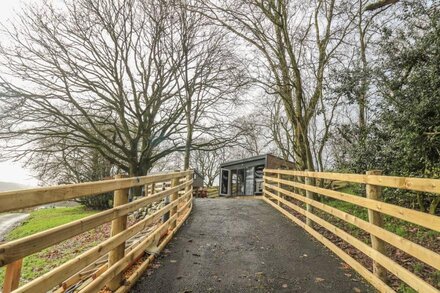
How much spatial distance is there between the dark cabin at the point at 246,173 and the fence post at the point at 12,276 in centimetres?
2036

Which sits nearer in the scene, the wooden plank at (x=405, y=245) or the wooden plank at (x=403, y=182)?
the wooden plank at (x=405, y=245)

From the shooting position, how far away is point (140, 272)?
4.05 metres

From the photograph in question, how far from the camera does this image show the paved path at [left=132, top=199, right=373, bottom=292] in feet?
12.6

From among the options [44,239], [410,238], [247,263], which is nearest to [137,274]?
[247,263]

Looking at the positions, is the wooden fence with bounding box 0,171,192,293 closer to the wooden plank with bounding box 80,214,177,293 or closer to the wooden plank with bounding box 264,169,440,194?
the wooden plank with bounding box 80,214,177,293

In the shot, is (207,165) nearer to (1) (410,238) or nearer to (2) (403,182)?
(1) (410,238)

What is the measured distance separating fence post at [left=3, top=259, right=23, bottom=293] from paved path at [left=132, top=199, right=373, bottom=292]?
75.0 inches

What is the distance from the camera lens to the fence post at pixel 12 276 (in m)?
1.91

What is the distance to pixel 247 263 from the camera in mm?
4648

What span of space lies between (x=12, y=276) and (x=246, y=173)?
23566 mm

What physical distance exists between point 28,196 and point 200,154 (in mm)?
42492

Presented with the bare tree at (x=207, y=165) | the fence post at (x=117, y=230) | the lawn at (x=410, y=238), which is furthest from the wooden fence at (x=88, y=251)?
the bare tree at (x=207, y=165)

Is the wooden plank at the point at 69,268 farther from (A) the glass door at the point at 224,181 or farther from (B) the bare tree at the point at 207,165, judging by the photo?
(B) the bare tree at the point at 207,165

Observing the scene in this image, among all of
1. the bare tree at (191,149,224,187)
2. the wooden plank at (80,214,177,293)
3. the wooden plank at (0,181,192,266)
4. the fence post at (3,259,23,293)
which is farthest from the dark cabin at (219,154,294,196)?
the fence post at (3,259,23,293)
